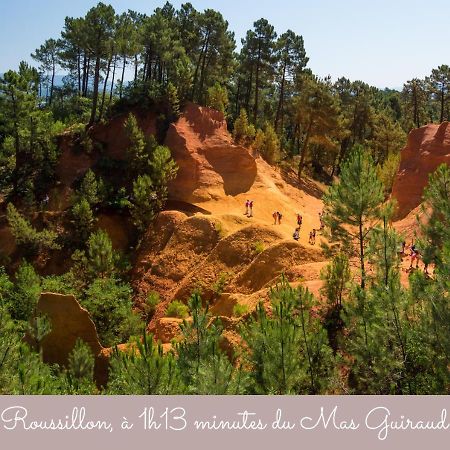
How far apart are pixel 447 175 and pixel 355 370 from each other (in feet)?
26.5

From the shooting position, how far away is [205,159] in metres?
41.9

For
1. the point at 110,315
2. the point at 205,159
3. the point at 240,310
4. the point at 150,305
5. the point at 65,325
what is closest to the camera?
the point at 65,325

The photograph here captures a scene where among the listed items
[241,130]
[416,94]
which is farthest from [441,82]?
[241,130]

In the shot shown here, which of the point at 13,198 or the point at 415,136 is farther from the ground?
the point at 415,136

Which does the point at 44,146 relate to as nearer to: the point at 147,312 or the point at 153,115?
the point at 153,115

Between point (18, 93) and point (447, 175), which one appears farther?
point (18, 93)

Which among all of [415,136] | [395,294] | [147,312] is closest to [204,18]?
[415,136]

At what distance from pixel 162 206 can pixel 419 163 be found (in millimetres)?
22862

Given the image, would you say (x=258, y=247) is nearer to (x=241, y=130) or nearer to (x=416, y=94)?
(x=241, y=130)

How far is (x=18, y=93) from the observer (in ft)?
115

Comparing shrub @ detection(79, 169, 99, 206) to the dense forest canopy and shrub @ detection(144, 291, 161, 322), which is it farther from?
shrub @ detection(144, 291, 161, 322)

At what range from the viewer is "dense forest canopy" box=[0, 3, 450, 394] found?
1321 cm

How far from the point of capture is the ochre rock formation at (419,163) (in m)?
39.6

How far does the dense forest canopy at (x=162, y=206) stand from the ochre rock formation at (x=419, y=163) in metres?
2.31
